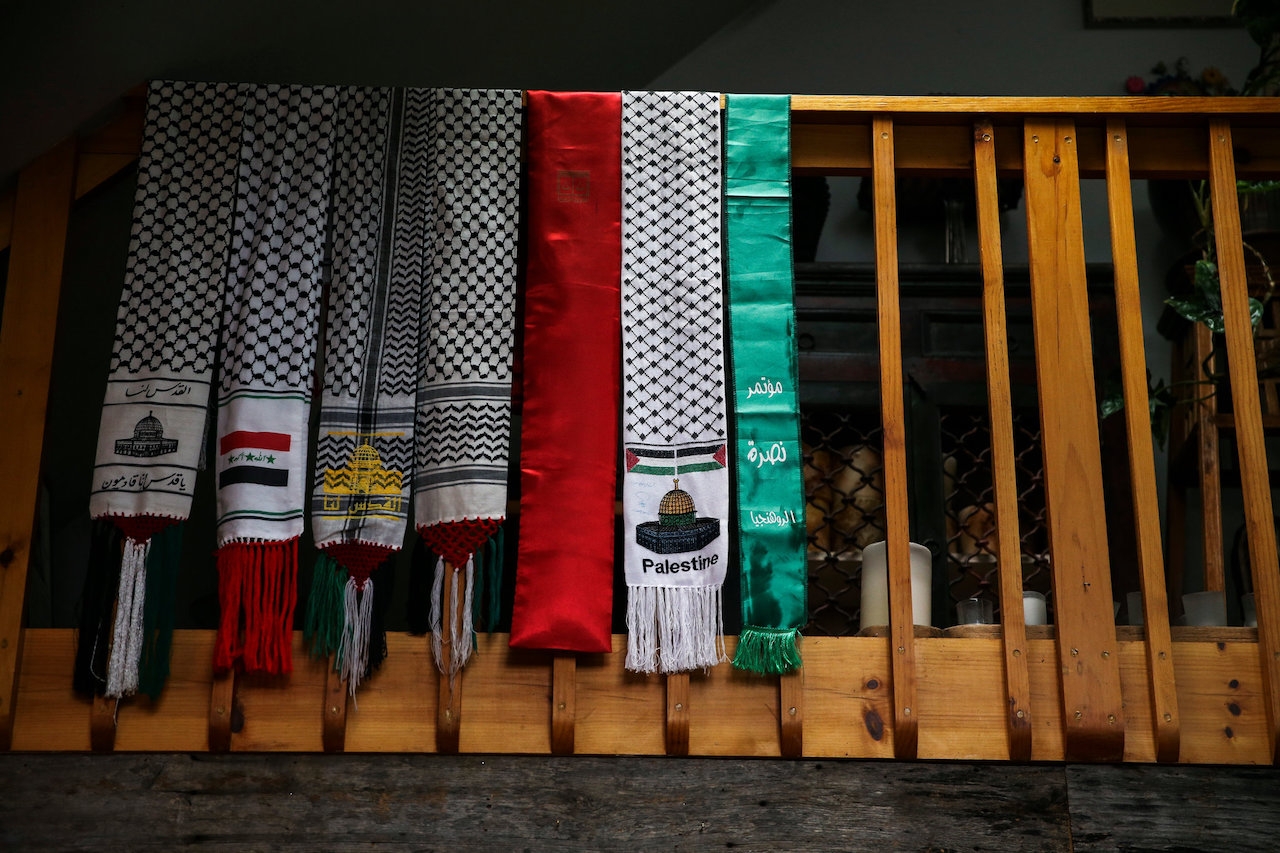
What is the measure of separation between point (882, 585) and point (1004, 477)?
311 millimetres

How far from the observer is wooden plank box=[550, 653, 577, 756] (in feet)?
7.35

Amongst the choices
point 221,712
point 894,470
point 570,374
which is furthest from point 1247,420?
point 221,712


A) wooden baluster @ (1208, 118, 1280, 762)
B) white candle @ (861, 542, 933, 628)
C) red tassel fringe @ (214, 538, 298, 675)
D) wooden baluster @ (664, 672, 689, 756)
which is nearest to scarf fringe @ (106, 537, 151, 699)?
red tassel fringe @ (214, 538, 298, 675)

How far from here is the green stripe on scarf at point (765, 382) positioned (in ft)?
7.48

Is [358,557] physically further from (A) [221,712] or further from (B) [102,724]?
(B) [102,724]

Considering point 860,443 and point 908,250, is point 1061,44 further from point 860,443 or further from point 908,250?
point 860,443

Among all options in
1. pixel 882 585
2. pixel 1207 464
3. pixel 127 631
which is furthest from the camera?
pixel 1207 464

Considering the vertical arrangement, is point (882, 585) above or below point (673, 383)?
below

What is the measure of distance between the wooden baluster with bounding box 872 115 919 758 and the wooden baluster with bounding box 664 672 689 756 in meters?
0.35

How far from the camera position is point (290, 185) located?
95.2 inches

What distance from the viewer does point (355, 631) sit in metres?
2.25

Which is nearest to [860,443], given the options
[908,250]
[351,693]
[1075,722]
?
[908,250]

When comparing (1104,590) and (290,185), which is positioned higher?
(290,185)

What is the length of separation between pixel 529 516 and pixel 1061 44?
3071 millimetres
